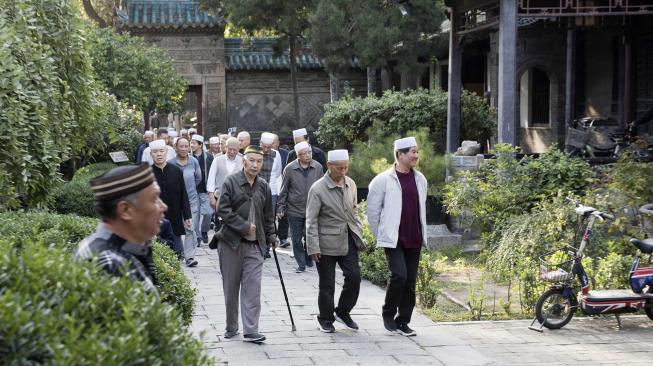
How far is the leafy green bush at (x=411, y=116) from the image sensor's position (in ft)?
63.8

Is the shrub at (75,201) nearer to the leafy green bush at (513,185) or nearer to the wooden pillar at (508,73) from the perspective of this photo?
the leafy green bush at (513,185)

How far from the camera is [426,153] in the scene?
1638 centimetres

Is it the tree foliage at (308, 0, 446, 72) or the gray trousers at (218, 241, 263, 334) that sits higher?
the tree foliage at (308, 0, 446, 72)

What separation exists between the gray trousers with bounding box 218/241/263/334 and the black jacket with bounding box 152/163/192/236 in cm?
376

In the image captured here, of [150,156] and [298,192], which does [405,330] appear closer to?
[298,192]

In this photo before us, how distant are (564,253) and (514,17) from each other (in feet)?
18.2

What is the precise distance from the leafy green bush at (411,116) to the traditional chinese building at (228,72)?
13200 mm

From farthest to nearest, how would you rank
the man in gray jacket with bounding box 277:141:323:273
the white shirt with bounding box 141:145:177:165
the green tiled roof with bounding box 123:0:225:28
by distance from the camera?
the green tiled roof with bounding box 123:0:225:28, the white shirt with bounding box 141:145:177:165, the man in gray jacket with bounding box 277:141:323:273

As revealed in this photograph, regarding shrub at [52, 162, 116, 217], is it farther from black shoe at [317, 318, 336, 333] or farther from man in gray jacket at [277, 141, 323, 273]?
black shoe at [317, 318, 336, 333]

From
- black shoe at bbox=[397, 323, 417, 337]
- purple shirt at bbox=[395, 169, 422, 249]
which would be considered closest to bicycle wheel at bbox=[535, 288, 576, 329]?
black shoe at bbox=[397, 323, 417, 337]

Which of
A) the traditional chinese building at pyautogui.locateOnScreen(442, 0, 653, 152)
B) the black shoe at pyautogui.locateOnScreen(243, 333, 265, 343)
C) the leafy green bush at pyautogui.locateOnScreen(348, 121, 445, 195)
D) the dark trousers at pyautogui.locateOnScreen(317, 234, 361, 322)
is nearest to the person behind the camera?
the black shoe at pyautogui.locateOnScreen(243, 333, 265, 343)

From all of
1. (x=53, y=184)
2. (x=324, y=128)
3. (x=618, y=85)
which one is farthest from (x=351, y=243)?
(x=618, y=85)

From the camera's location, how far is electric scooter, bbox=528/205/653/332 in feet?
30.5

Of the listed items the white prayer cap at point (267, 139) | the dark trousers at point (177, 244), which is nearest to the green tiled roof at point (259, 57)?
the white prayer cap at point (267, 139)
